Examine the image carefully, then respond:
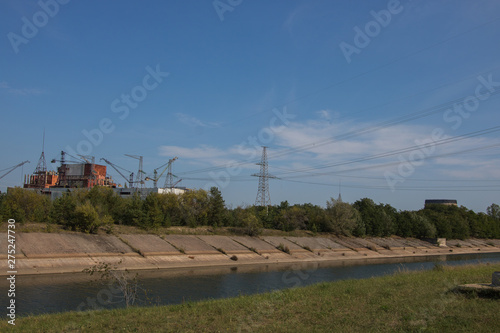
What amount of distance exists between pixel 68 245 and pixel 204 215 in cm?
2949

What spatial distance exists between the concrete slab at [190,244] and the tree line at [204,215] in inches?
180

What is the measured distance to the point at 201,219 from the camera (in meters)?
67.9

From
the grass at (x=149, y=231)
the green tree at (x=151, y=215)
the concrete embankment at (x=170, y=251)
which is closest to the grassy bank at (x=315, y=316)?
the concrete embankment at (x=170, y=251)

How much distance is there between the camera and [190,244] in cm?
5294

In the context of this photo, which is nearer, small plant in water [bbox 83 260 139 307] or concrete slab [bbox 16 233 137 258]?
small plant in water [bbox 83 260 139 307]

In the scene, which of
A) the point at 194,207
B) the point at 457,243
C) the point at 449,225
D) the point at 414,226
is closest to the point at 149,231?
the point at 194,207

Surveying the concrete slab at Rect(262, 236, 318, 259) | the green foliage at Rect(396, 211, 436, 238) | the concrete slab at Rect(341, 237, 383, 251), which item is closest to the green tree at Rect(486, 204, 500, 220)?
the green foliage at Rect(396, 211, 436, 238)

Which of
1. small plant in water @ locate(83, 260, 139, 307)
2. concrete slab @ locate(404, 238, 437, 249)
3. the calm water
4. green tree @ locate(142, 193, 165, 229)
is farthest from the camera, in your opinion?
concrete slab @ locate(404, 238, 437, 249)

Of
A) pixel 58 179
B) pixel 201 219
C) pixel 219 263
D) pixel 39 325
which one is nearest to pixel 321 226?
pixel 201 219

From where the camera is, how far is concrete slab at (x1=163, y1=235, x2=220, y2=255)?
50.5 meters

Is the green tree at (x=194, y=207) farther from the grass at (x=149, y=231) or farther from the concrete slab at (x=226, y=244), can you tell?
the concrete slab at (x=226, y=244)

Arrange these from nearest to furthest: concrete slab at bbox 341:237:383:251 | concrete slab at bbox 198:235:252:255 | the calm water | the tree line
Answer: the calm water → the tree line → concrete slab at bbox 198:235:252:255 → concrete slab at bbox 341:237:383:251

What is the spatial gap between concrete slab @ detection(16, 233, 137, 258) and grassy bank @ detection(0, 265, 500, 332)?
1039 inches

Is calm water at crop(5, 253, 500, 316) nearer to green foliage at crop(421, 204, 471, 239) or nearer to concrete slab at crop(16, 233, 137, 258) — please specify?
concrete slab at crop(16, 233, 137, 258)
